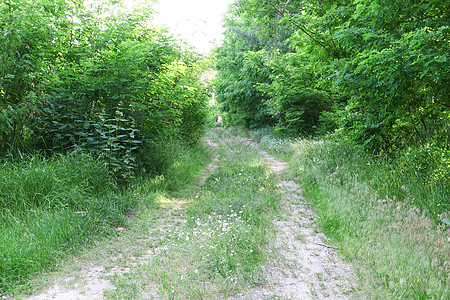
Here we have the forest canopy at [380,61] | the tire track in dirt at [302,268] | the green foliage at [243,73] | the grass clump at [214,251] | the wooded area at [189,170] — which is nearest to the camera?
the tire track in dirt at [302,268]

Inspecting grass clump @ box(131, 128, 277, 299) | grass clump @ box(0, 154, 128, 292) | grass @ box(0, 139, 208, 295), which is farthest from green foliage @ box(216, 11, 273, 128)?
grass clump @ box(0, 154, 128, 292)

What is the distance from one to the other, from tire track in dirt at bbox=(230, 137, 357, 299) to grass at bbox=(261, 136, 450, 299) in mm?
205

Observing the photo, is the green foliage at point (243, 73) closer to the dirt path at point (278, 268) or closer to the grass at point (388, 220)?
the grass at point (388, 220)

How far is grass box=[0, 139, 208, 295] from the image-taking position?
3723 millimetres

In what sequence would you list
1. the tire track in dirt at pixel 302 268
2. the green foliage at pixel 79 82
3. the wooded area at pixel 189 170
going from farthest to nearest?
the green foliage at pixel 79 82 → the wooded area at pixel 189 170 → the tire track in dirt at pixel 302 268

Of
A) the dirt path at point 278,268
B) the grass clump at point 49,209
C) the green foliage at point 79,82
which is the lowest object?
the dirt path at point 278,268

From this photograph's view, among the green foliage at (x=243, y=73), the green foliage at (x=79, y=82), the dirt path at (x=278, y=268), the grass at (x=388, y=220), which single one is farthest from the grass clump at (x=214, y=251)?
the green foliage at (x=243, y=73)

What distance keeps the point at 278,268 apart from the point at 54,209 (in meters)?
3.74

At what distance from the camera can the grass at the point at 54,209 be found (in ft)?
12.2

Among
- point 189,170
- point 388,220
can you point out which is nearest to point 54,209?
point 189,170

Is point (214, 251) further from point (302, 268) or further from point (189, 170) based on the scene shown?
point (189, 170)

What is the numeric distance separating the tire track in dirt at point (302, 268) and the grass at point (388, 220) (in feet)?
0.67

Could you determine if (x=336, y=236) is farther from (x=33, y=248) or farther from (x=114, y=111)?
(x=114, y=111)

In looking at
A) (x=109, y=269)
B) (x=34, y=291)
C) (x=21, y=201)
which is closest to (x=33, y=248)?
(x=34, y=291)
